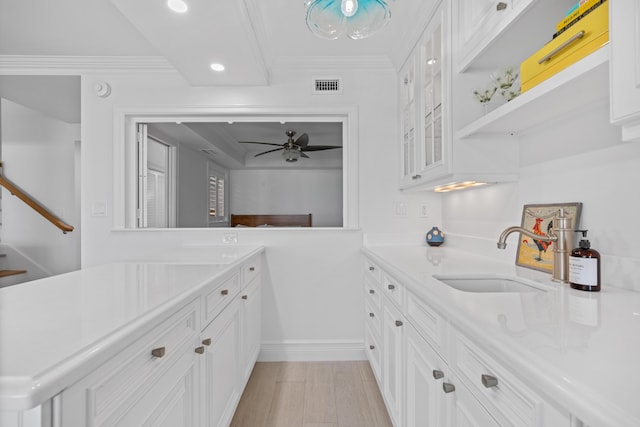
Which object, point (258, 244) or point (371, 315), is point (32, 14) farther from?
point (371, 315)

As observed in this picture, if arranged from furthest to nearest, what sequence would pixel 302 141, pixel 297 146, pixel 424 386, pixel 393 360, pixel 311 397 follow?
pixel 297 146 < pixel 302 141 < pixel 311 397 < pixel 393 360 < pixel 424 386

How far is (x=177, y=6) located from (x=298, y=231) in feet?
5.49

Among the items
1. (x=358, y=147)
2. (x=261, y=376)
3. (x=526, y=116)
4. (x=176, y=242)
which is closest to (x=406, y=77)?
(x=358, y=147)

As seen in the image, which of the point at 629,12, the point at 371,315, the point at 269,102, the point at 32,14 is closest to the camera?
the point at 629,12

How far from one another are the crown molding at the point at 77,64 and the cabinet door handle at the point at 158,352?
2436 millimetres

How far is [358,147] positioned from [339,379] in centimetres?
178

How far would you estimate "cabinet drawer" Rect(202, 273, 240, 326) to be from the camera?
50.4 inches

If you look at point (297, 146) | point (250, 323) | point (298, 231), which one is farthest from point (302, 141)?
point (250, 323)

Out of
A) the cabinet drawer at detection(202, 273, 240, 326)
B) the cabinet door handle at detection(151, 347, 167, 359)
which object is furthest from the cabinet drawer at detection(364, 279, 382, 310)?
the cabinet door handle at detection(151, 347, 167, 359)

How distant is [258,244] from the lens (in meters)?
2.64

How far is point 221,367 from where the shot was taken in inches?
58.2

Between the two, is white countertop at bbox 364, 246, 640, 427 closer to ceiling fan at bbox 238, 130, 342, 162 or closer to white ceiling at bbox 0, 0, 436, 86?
white ceiling at bbox 0, 0, 436, 86

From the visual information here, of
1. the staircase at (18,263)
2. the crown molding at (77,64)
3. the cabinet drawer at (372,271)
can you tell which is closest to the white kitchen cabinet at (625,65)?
the cabinet drawer at (372,271)

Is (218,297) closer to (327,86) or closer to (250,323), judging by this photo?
(250,323)
